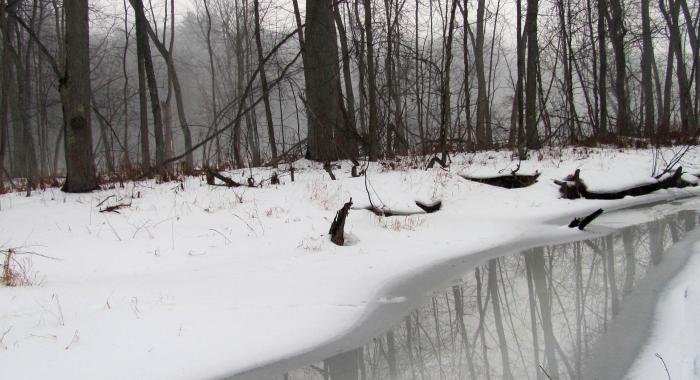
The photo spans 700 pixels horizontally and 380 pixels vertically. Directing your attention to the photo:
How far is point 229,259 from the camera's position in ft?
16.8

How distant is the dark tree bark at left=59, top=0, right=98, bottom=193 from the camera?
786cm

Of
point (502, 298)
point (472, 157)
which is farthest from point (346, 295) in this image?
point (472, 157)

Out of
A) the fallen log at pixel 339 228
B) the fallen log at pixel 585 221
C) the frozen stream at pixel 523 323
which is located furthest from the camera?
the fallen log at pixel 585 221

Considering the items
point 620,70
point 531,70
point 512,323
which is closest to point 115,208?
point 512,323

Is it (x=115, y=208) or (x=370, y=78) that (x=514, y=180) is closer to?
(x=370, y=78)

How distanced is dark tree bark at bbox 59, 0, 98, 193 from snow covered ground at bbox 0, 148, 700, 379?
1.50 feet

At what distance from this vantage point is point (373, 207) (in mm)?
7227

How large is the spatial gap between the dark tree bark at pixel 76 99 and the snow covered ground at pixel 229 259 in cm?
46

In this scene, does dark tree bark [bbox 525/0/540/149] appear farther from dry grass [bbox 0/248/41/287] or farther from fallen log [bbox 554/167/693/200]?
dry grass [bbox 0/248/41/287]

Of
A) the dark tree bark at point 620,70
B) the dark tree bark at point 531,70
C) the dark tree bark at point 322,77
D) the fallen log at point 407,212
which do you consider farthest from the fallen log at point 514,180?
the dark tree bark at point 620,70

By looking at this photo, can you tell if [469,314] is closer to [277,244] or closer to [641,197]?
[277,244]

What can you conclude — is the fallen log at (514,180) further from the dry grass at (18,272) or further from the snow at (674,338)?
the dry grass at (18,272)

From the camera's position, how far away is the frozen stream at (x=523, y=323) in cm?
287

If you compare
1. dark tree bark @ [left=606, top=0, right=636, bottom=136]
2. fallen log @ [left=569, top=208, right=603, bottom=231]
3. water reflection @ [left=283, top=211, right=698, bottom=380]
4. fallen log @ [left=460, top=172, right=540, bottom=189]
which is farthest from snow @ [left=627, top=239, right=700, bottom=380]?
dark tree bark @ [left=606, top=0, right=636, bottom=136]
